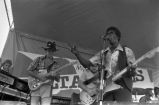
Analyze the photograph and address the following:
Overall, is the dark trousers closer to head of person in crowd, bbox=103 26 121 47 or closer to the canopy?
head of person in crowd, bbox=103 26 121 47

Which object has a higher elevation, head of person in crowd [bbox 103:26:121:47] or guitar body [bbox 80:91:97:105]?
head of person in crowd [bbox 103:26:121:47]

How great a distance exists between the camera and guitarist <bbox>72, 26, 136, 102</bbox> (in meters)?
2.87

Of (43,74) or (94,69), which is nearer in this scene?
(94,69)

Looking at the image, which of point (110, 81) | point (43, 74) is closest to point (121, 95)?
point (110, 81)

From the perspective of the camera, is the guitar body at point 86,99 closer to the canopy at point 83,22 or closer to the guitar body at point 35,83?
the guitar body at point 35,83

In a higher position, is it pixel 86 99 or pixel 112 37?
pixel 112 37

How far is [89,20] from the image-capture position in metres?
6.55

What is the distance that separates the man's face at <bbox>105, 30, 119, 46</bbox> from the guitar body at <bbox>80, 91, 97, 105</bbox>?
0.76 meters

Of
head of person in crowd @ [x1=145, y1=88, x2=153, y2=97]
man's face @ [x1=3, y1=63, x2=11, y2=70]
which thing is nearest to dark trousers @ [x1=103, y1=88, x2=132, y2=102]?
man's face @ [x1=3, y1=63, x2=11, y2=70]

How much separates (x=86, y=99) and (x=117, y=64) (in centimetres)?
72

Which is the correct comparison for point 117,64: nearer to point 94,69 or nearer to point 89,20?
point 94,69

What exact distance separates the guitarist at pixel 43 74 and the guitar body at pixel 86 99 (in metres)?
0.52

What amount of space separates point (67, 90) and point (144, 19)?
2.52 m

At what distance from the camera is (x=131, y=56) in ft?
10.0
